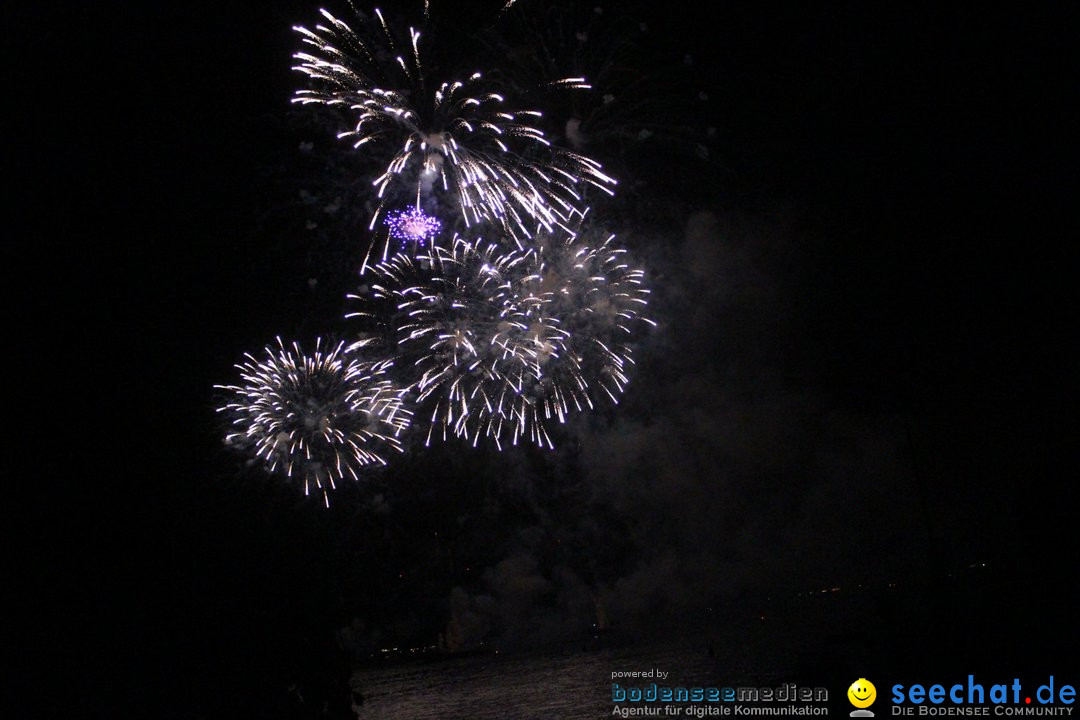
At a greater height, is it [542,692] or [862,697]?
[862,697]

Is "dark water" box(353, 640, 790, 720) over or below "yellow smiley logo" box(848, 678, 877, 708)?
below

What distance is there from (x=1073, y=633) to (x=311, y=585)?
24197 millimetres

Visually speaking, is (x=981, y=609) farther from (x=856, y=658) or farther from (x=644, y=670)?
(x=644, y=670)

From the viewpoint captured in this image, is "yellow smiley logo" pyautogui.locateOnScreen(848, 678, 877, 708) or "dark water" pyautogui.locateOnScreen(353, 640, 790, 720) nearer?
"yellow smiley logo" pyautogui.locateOnScreen(848, 678, 877, 708)

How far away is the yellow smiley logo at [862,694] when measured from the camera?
70.8ft

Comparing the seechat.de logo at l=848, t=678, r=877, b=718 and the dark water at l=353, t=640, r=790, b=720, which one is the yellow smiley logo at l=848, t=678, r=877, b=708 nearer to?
the seechat.de logo at l=848, t=678, r=877, b=718

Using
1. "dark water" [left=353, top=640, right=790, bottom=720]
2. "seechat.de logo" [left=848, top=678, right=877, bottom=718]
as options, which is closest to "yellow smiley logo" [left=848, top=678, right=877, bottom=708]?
"seechat.de logo" [left=848, top=678, right=877, bottom=718]

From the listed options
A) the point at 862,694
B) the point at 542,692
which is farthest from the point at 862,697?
the point at 542,692

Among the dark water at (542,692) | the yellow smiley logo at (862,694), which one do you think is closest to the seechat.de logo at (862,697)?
the yellow smiley logo at (862,694)

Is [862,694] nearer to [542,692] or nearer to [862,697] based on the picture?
[862,697]

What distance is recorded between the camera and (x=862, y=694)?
856 inches

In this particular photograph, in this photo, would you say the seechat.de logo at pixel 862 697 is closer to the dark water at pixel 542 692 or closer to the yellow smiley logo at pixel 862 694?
the yellow smiley logo at pixel 862 694

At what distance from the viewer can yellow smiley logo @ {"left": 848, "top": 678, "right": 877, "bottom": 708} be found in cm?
2159

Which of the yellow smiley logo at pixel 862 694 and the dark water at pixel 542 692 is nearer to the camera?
the yellow smiley logo at pixel 862 694
